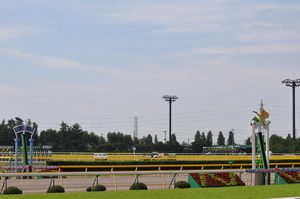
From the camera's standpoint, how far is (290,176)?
68.3 feet

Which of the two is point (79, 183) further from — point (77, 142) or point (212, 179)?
point (77, 142)

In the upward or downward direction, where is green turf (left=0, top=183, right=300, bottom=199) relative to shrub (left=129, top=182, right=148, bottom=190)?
upward

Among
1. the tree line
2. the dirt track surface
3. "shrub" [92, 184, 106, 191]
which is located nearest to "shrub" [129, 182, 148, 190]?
the dirt track surface

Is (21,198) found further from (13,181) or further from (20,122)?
(20,122)

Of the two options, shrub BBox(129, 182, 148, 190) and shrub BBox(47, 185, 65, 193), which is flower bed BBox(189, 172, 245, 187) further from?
shrub BBox(47, 185, 65, 193)

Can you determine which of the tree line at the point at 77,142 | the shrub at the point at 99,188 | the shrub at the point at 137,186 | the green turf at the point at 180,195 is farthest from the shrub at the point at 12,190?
the tree line at the point at 77,142

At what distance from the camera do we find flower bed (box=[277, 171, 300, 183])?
20491mm

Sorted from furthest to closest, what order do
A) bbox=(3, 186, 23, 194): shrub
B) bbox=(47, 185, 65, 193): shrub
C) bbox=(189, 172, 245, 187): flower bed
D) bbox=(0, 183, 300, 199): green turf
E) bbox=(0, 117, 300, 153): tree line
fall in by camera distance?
bbox=(0, 117, 300, 153): tree line
bbox=(189, 172, 245, 187): flower bed
bbox=(47, 185, 65, 193): shrub
bbox=(3, 186, 23, 194): shrub
bbox=(0, 183, 300, 199): green turf

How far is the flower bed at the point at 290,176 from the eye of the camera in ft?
67.2

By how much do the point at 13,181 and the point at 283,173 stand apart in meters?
11.5

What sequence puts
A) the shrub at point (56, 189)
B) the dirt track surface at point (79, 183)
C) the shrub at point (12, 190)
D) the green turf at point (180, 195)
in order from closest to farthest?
the green turf at point (180, 195), the shrub at point (12, 190), the shrub at point (56, 189), the dirt track surface at point (79, 183)

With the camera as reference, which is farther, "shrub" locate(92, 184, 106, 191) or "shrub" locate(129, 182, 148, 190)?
"shrub" locate(129, 182, 148, 190)

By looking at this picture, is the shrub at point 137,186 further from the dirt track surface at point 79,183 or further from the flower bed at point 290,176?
the flower bed at point 290,176

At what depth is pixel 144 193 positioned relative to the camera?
14.5 metres
